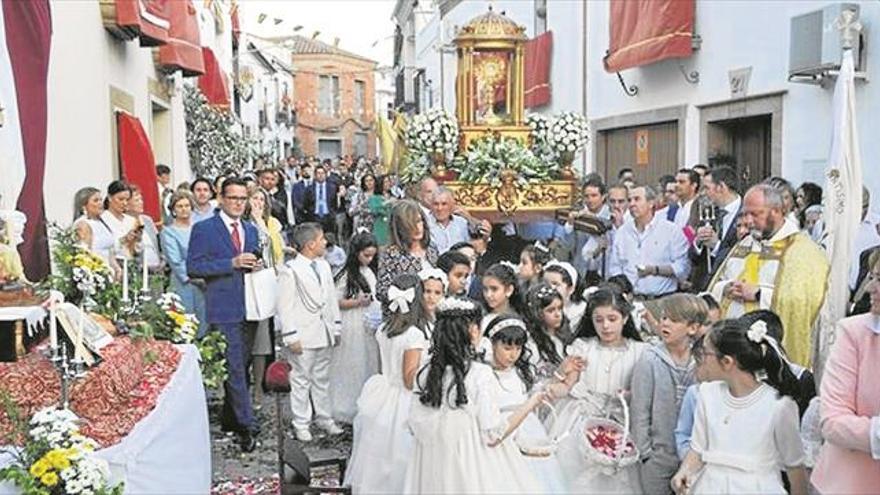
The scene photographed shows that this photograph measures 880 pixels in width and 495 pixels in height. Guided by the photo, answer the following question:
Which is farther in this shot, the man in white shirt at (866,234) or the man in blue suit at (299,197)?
the man in blue suit at (299,197)

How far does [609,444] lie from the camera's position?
4.11 meters

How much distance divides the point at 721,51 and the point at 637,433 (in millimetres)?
8149

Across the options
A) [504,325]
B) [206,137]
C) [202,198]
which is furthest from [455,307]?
[206,137]

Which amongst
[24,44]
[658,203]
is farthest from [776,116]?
[24,44]

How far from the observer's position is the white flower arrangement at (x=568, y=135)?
28.0 feet

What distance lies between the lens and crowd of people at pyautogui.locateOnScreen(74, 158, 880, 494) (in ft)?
11.8

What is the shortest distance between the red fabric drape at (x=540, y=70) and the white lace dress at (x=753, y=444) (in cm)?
1482

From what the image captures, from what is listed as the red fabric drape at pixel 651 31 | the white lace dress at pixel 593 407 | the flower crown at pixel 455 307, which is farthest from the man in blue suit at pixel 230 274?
the red fabric drape at pixel 651 31

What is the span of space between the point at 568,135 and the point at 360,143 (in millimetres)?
51728

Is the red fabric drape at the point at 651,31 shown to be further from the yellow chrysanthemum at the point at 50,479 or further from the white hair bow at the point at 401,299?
the yellow chrysanthemum at the point at 50,479

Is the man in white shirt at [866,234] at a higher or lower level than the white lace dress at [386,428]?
higher

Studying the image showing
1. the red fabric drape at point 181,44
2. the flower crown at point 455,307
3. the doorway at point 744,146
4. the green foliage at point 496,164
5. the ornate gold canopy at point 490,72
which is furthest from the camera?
the red fabric drape at point 181,44

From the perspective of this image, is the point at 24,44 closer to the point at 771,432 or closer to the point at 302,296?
the point at 302,296

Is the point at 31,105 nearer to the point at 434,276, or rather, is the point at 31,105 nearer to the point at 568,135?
the point at 434,276
